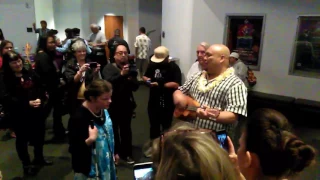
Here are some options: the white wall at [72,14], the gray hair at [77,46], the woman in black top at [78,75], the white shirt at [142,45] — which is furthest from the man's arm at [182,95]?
the white wall at [72,14]

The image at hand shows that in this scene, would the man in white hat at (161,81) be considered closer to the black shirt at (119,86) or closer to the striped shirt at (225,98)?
the black shirt at (119,86)

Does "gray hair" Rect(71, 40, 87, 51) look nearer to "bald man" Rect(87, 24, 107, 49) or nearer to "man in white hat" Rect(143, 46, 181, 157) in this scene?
"man in white hat" Rect(143, 46, 181, 157)

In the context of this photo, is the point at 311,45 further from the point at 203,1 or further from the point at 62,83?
the point at 62,83

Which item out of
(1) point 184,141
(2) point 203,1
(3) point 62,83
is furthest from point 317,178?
(2) point 203,1

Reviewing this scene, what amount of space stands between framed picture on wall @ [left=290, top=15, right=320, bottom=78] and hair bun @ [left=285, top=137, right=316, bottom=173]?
15.1 feet

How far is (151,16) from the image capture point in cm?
1009

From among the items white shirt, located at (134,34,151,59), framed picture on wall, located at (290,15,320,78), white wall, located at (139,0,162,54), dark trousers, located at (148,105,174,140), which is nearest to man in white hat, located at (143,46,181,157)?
dark trousers, located at (148,105,174,140)

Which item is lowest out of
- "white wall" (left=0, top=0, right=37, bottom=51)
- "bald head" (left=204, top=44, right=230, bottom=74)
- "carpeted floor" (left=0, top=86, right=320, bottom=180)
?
"carpeted floor" (left=0, top=86, right=320, bottom=180)

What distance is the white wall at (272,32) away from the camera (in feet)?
16.5

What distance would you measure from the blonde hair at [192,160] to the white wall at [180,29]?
5.40m

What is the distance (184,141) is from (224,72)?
4.78ft

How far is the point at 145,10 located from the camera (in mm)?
9898

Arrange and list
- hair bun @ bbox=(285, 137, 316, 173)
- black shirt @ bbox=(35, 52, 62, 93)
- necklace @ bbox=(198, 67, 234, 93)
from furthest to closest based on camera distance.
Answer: black shirt @ bbox=(35, 52, 62, 93)
necklace @ bbox=(198, 67, 234, 93)
hair bun @ bbox=(285, 137, 316, 173)

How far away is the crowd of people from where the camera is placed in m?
0.78
